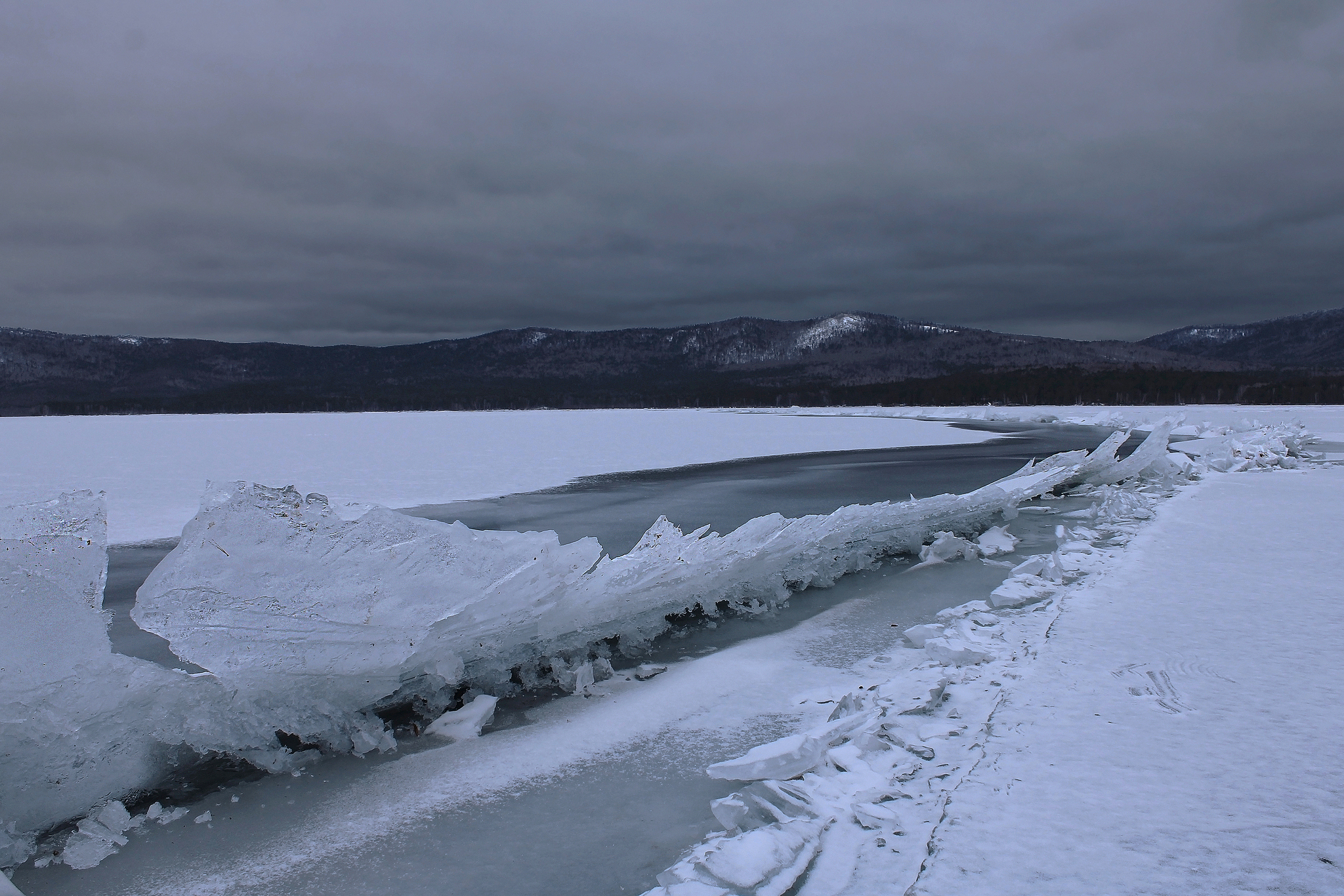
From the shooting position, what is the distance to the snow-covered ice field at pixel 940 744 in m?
2.20

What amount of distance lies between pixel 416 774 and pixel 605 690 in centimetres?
110

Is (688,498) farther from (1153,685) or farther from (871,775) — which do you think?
(871,775)

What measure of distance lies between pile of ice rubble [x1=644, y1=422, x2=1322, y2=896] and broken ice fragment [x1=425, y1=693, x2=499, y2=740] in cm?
124

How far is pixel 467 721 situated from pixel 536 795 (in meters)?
0.76

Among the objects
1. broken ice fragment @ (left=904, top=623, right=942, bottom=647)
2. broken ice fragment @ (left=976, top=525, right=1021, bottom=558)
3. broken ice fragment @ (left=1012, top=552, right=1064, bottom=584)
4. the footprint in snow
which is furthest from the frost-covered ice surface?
broken ice fragment @ (left=976, top=525, right=1021, bottom=558)

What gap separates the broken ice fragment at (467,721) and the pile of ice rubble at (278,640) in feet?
0.04

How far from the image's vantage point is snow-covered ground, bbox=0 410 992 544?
10.9 metres

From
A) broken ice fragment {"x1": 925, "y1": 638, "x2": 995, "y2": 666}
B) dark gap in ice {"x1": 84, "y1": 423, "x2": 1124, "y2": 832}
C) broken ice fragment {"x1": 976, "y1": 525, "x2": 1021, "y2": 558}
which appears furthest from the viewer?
broken ice fragment {"x1": 976, "y1": 525, "x2": 1021, "y2": 558}

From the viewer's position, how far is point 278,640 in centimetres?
315

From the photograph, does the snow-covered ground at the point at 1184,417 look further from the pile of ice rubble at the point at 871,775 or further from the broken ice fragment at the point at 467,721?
the broken ice fragment at the point at 467,721

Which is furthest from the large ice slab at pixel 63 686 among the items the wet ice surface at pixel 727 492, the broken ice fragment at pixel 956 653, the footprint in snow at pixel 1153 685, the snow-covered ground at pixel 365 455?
the snow-covered ground at pixel 365 455

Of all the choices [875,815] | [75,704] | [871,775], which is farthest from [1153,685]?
[75,704]

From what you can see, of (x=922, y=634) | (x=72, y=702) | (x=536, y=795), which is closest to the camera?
(x=72, y=702)

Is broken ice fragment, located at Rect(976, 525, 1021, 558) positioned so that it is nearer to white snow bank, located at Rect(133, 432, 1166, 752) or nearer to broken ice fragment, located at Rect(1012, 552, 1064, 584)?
broken ice fragment, located at Rect(1012, 552, 1064, 584)
